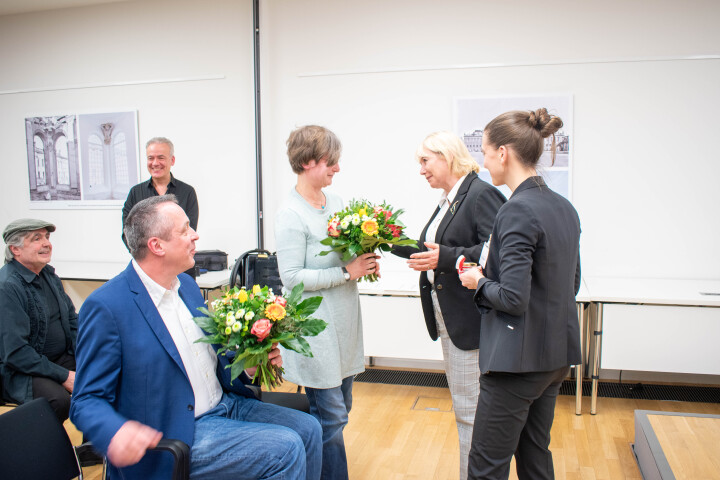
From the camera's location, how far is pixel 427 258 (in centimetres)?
225

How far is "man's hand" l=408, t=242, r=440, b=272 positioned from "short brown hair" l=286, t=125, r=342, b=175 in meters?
0.54

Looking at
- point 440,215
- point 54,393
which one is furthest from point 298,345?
point 54,393

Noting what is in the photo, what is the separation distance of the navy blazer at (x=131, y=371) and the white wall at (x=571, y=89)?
3057 millimetres

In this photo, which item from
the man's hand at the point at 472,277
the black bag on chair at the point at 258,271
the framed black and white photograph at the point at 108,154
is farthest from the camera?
the framed black and white photograph at the point at 108,154

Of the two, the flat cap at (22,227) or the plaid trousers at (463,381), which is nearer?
the plaid trousers at (463,381)

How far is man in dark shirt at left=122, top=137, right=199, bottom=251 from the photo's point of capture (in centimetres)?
389

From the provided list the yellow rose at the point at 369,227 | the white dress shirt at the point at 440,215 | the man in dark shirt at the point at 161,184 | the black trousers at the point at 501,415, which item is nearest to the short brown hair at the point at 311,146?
the yellow rose at the point at 369,227

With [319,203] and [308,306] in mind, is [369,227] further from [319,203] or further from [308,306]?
[308,306]

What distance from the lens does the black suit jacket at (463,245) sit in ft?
7.38

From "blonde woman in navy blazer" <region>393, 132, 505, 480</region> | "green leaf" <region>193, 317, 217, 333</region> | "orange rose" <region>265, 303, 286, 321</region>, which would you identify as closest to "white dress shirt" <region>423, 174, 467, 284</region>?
"blonde woman in navy blazer" <region>393, 132, 505, 480</region>

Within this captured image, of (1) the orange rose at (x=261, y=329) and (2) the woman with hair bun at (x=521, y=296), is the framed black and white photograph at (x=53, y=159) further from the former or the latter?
(2) the woman with hair bun at (x=521, y=296)

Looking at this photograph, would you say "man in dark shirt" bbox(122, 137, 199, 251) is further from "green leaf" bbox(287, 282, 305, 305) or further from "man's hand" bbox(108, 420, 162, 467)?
"man's hand" bbox(108, 420, 162, 467)

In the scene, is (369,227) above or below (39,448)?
above

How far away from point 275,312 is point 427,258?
0.71 m
